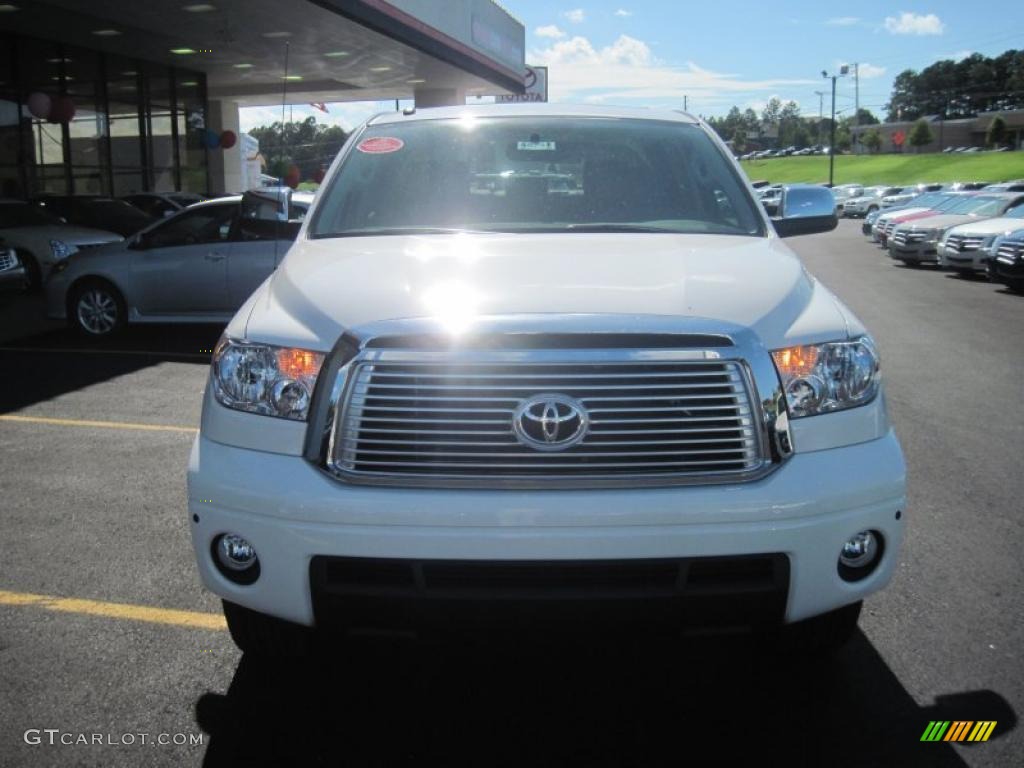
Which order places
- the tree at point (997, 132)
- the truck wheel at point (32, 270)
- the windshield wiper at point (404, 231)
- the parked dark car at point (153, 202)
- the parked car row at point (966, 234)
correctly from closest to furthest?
1. the windshield wiper at point (404, 231)
2. the truck wheel at point (32, 270)
3. the parked car row at point (966, 234)
4. the parked dark car at point (153, 202)
5. the tree at point (997, 132)

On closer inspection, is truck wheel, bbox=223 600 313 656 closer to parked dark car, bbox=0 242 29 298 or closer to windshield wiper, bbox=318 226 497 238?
windshield wiper, bbox=318 226 497 238

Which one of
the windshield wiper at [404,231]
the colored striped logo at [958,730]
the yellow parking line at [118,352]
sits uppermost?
the windshield wiper at [404,231]

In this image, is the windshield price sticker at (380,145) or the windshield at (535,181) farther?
the windshield price sticker at (380,145)

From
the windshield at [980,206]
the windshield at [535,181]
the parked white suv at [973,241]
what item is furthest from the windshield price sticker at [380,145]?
the windshield at [980,206]

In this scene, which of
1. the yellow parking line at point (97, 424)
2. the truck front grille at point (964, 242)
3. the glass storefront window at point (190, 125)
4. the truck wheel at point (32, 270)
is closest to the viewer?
the yellow parking line at point (97, 424)

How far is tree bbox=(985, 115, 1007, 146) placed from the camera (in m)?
122

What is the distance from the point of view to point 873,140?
146 metres

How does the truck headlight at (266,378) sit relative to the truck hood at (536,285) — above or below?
below

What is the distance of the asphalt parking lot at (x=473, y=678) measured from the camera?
10.1 feet

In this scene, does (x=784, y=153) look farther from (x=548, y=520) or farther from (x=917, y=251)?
(x=548, y=520)

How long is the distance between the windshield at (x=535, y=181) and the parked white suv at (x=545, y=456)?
953 mm

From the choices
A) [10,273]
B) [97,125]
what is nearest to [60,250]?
[10,273]

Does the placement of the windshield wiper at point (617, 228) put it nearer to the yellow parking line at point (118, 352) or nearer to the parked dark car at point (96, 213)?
the yellow parking line at point (118, 352)

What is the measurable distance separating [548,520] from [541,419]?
27 centimetres
